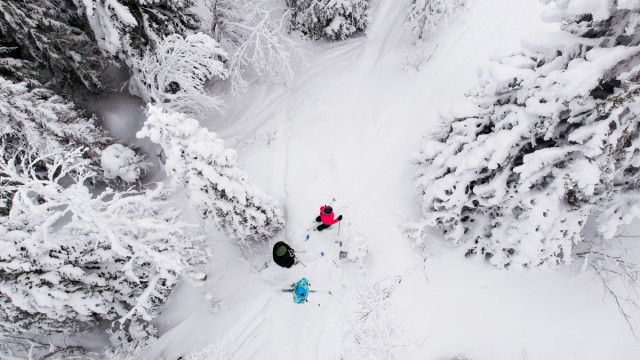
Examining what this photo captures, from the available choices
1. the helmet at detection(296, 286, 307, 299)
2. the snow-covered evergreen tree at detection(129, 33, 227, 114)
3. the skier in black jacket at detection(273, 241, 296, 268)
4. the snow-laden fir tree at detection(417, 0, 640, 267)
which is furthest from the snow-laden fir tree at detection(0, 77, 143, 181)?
the snow-laden fir tree at detection(417, 0, 640, 267)

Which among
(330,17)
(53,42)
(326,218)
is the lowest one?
(326,218)

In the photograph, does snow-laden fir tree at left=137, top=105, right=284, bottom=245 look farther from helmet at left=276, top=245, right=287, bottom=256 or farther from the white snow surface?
the white snow surface

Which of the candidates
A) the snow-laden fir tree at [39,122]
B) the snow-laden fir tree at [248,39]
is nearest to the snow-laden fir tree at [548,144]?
the snow-laden fir tree at [248,39]

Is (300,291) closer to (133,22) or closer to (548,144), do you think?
(548,144)

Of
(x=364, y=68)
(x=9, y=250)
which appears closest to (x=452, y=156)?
(x=364, y=68)

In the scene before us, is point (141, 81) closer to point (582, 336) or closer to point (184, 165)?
point (184, 165)

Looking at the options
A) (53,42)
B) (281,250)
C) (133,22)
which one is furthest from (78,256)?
(53,42)
